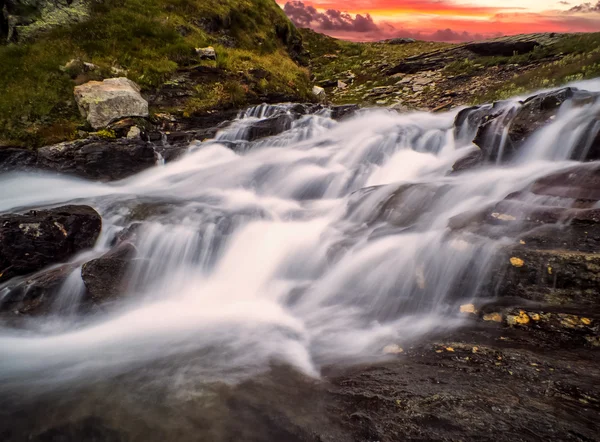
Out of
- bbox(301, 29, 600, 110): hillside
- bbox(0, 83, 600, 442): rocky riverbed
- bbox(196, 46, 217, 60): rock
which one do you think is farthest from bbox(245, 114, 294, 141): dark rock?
bbox(301, 29, 600, 110): hillside

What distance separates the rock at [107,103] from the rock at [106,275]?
735 centimetres

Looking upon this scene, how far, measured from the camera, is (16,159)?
11031 mm

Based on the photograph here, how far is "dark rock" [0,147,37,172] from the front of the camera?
35.9ft

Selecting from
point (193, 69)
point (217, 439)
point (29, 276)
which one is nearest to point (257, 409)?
point (217, 439)

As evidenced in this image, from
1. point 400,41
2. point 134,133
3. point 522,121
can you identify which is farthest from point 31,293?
point 400,41

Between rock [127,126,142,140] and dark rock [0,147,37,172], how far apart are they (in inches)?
111

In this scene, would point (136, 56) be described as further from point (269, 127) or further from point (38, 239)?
point (38, 239)

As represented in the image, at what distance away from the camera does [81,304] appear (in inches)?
244

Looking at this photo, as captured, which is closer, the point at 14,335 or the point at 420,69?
the point at 14,335

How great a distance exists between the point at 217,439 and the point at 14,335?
179 inches

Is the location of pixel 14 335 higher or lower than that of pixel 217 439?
lower

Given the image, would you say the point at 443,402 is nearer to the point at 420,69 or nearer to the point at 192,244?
the point at 192,244

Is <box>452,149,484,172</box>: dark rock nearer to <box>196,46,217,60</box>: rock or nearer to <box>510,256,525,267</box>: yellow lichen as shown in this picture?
<box>510,256,525,267</box>: yellow lichen

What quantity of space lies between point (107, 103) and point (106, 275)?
8.33 meters
